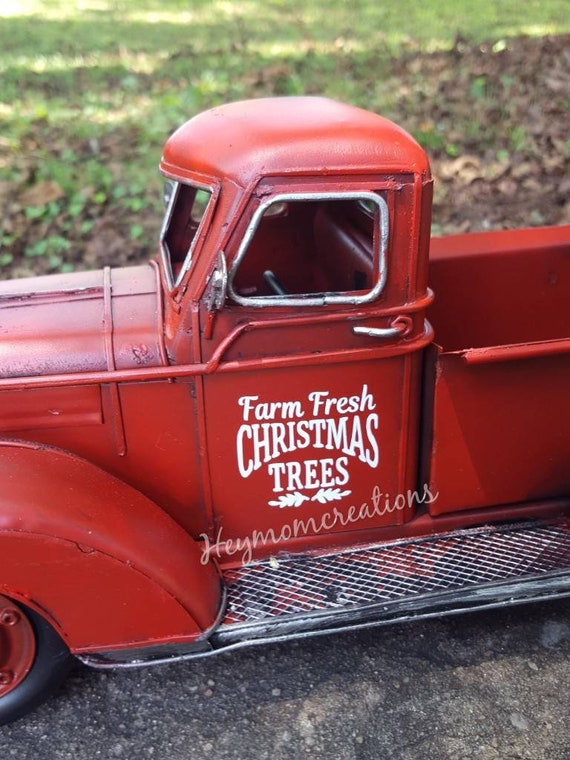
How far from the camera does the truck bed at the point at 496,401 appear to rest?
8.52ft

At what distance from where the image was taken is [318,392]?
99.5 inches

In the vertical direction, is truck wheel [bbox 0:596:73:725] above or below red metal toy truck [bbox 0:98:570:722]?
below

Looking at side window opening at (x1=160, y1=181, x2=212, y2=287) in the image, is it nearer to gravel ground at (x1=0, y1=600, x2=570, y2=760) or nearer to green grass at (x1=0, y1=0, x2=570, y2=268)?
gravel ground at (x1=0, y1=600, x2=570, y2=760)

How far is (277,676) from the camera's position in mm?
2791

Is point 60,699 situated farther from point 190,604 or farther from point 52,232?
point 52,232

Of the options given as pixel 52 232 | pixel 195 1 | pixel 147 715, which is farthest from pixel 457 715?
pixel 195 1

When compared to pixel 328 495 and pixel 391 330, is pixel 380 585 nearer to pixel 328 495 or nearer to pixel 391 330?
pixel 328 495

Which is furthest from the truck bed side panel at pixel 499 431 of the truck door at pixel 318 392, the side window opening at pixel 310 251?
the side window opening at pixel 310 251

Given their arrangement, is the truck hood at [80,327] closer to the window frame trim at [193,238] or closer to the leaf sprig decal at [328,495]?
the window frame trim at [193,238]

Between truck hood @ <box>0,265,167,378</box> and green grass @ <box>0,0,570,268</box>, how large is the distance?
297 cm

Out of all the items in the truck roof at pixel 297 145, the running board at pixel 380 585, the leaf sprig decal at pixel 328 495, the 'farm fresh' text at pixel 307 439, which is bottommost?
the running board at pixel 380 585

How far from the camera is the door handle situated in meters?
2.43

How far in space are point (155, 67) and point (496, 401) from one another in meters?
6.17

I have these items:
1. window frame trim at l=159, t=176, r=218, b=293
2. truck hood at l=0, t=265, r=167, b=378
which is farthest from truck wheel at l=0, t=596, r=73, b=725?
window frame trim at l=159, t=176, r=218, b=293
